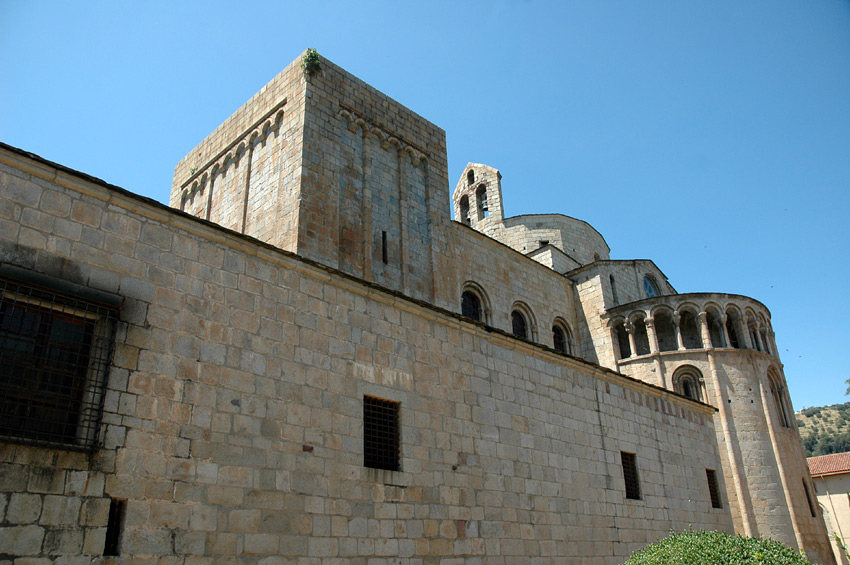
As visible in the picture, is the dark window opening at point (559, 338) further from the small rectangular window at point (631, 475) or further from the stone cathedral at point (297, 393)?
the small rectangular window at point (631, 475)

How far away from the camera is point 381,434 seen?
8.84 metres

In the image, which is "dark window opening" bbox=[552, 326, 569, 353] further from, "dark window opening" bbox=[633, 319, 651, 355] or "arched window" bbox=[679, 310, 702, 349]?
"arched window" bbox=[679, 310, 702, 349]

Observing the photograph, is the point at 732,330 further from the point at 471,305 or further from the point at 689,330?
the point at 471,305

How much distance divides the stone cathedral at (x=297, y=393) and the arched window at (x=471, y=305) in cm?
177

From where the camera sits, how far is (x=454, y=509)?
9.20 meters

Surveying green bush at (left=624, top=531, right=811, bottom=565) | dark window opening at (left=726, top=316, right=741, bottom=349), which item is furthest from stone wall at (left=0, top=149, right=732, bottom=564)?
dark window opening at (left=726, top=316, right=741, bottom=349)

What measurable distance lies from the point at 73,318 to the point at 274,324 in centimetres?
225

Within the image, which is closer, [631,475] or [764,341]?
[631,475]

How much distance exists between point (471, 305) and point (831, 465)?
26.9 metres

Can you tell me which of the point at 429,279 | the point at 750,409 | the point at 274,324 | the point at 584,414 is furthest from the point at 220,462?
the point at 750,409

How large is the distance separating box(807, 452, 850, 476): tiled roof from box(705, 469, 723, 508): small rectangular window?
78.7 feet

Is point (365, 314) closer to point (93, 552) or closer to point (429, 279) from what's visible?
point (93, 552)

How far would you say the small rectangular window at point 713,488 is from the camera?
15.4 meters

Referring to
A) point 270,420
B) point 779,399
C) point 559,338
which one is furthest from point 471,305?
point 270,420
